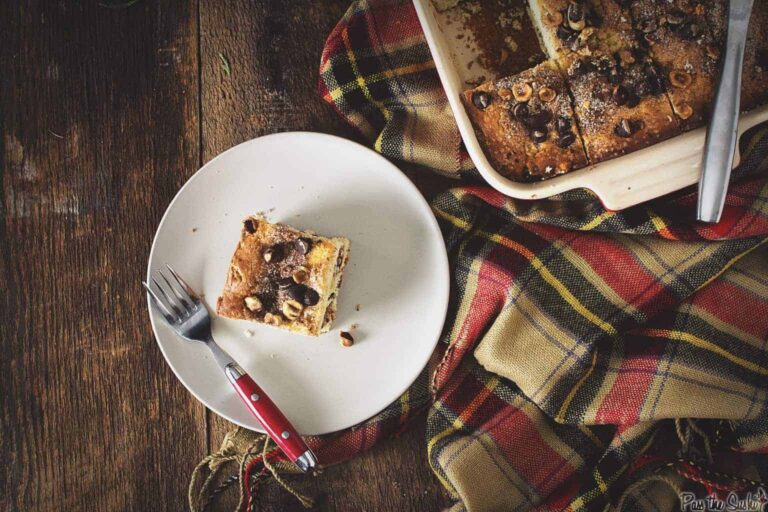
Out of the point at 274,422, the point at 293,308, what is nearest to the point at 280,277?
the point at 293,308

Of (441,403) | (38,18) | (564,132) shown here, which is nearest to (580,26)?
(564,132)

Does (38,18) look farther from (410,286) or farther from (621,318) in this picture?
(621,318)

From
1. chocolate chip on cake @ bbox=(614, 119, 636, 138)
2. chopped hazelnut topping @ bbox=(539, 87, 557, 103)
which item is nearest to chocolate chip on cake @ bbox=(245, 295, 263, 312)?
chopped hazelnut topping @ bbox=(539, 87, 557, 103)

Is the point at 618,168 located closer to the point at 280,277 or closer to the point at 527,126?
A: the point at 527,126

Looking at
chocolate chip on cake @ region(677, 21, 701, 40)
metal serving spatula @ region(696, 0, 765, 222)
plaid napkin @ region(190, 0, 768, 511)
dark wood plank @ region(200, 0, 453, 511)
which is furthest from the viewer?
dark wood plank @ region(200, 0, 453, 511)

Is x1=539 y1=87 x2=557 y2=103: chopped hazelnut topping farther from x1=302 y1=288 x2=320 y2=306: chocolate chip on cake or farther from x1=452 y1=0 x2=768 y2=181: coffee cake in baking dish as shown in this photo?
x1=302 y1=288 x2=320 y2=306: chocolate chip on cake

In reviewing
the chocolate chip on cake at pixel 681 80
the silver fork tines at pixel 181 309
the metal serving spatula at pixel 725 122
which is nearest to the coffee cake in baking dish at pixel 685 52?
the chocolate chip on cake at pixel 681 80
